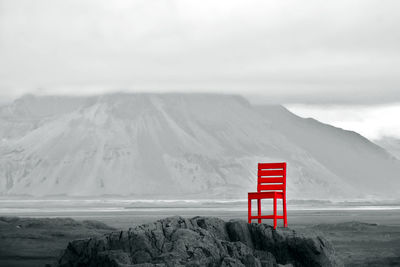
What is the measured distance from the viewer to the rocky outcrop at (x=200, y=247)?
1477 cm

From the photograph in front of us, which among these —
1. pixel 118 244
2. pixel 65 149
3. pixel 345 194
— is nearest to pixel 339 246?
pixel 118 244

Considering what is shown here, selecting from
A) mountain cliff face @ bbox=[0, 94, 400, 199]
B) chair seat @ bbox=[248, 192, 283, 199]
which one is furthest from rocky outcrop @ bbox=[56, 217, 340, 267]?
mountain cliff face @ bbox=[0, 94, 400, 199]

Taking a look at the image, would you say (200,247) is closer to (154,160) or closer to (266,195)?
(266,195)

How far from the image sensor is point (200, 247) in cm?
1505

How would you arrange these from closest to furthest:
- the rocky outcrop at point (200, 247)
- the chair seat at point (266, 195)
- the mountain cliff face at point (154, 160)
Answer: the rocky outcrop at point (200, 247), the chair seat at point (266, 195), the mountain cliff face at point (154, 160)

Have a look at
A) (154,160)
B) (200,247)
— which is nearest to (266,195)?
(200,247)

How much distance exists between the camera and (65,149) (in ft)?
592

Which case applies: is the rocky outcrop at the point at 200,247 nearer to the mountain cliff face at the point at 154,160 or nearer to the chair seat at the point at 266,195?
the chair seat at the point at 266,195

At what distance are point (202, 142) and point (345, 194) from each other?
119 ft

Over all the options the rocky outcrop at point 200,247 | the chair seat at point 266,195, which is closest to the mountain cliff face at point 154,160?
the chair seat at point 266,195

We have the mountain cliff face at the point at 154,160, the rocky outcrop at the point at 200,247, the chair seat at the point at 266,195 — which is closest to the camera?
the rocky outcrop at the point at 200,247

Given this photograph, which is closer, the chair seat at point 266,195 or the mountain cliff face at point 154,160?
the chair seat at point 266,195

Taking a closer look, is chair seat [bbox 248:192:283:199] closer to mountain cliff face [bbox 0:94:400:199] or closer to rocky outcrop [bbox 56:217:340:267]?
rocky outcrop [bbox 56:217:340:267]

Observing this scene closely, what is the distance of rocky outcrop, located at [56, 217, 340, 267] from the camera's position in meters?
14.8
